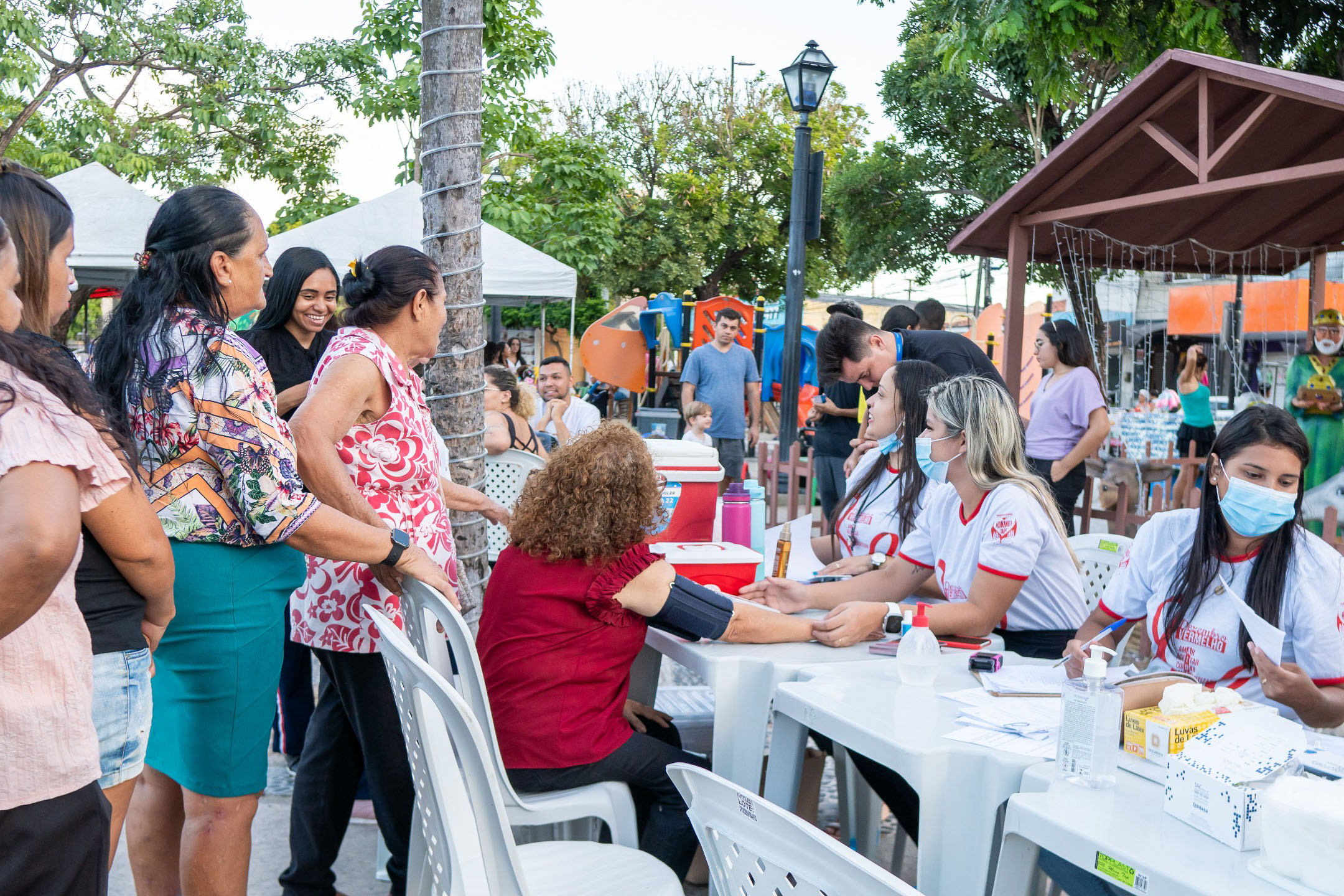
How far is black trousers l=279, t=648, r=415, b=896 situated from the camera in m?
2.76

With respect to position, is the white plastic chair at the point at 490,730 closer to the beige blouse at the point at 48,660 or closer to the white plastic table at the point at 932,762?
the white plastic table at the point at 932,762

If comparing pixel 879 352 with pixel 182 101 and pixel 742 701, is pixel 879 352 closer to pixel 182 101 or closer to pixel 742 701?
pixel 742 701

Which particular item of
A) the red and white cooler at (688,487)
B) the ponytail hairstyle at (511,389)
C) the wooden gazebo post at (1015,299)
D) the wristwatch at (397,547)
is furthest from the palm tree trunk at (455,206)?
the wooden gazebo post at (1015,299)

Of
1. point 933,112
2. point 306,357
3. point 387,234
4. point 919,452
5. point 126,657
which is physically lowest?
point 126,657

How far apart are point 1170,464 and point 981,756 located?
24.5 feet

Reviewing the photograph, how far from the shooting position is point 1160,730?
1917 mm

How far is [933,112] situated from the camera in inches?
741

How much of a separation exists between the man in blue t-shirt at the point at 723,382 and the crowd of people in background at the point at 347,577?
542 cm

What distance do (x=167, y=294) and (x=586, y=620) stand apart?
119 cm

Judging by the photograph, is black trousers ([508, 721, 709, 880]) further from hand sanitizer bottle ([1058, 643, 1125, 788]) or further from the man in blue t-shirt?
the man in blue t-shirt

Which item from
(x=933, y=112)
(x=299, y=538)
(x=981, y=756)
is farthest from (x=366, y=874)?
(x=933, y=112)

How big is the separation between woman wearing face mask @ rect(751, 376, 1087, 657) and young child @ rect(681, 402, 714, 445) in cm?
499

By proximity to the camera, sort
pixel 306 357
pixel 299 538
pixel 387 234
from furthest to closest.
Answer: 1. pixel 387 234
2. pixel 306 357
3. pixel 299 538

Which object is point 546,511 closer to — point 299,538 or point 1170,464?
point 299,538
